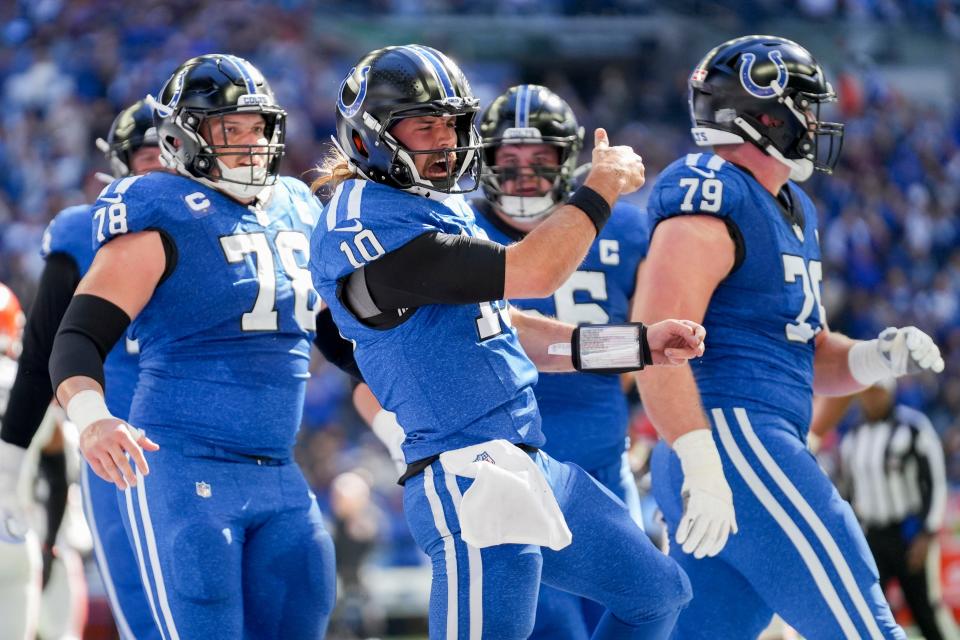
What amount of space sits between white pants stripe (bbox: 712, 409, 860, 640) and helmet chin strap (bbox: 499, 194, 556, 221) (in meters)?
1.28

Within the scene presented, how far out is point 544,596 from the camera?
14.5 feet

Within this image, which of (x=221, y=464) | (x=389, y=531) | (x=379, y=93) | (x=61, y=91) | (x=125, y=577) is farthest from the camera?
(x=61, y=91)

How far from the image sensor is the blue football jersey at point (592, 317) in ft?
15.5

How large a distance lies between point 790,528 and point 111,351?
2.26m

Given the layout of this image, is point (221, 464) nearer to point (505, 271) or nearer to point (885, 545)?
point (505, 271)

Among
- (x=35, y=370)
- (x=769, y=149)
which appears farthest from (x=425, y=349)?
(x=35, y=370)

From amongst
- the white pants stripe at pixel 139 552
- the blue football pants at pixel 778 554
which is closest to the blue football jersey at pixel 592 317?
the blue football pants at pixel 778 554

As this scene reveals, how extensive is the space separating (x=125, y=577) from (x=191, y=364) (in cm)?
82

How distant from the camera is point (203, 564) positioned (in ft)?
12.2

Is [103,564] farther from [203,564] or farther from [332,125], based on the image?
[332,125]

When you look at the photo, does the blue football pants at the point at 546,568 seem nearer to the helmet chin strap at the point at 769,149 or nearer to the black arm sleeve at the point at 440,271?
the black arm sleeve at the point at 440,271

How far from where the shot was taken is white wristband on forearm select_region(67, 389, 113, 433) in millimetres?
3416

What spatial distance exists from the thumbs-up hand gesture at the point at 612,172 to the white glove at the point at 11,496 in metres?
2.06

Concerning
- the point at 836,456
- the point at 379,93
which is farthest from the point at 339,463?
the point at 379,93
